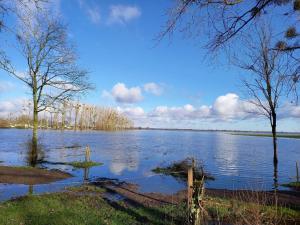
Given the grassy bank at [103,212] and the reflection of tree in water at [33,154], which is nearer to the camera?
the grassy bank at [103,212]

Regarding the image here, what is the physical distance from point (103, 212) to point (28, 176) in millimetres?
12588

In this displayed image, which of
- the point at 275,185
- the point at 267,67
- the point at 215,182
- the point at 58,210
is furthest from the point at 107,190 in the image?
the point at 267,67

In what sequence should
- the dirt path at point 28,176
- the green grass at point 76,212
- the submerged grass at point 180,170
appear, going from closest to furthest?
the green grass at point 76,212
the dirt path at point 28,176
the submerged grass at point 180,170

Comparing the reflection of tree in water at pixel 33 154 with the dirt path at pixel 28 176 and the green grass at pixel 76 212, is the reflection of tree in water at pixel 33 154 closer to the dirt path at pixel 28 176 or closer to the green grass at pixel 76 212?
the dirt path at pixel 28 176

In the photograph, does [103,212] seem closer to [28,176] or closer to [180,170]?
[28,176]

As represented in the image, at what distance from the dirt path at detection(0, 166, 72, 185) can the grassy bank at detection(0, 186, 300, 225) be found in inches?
268

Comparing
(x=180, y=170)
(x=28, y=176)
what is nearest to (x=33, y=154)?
(x=28, y=176)

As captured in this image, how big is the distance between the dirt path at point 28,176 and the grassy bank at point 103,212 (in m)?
6.82

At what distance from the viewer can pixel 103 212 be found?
44.8ft

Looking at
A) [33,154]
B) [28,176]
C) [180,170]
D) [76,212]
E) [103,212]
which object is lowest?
[180,170]

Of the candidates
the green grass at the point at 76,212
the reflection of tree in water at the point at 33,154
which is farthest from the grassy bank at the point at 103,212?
the reflection of tree in water at the point at 33,154

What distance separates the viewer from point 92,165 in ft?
112

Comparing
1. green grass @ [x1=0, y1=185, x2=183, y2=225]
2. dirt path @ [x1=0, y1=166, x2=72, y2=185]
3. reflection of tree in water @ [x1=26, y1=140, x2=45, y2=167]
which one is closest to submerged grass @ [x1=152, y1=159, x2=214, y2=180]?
dirt path @ [x1=0, y1=166, x2=72, y2=185]

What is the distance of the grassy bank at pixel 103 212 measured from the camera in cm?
1171
